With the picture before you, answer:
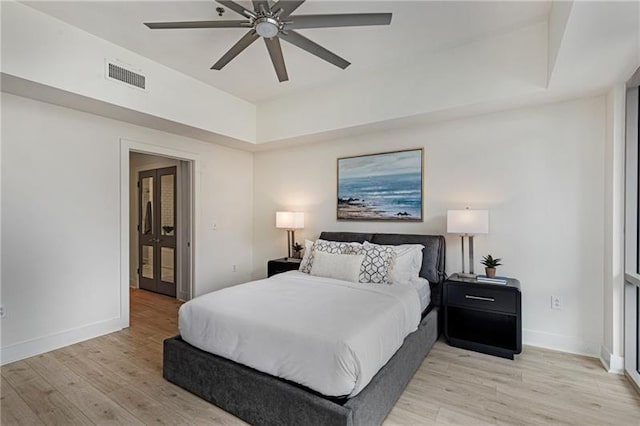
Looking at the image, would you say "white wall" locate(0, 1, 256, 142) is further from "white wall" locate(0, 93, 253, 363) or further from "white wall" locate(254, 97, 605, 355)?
"white wall" locate(254, 97, 605, 355)

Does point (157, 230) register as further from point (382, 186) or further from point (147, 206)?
point (382, 186)

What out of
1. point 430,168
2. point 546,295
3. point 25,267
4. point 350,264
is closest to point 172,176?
point 25,267

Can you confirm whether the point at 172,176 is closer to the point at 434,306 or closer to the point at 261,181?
the point at 261,181

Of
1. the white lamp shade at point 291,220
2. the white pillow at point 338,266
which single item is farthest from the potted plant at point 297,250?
the white pillow at point 338,266

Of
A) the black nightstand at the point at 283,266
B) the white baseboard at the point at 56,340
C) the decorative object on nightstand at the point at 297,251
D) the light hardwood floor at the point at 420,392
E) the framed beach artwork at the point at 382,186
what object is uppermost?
the framed beach artwork at the point at 382,186

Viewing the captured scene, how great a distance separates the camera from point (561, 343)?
10.1 feet

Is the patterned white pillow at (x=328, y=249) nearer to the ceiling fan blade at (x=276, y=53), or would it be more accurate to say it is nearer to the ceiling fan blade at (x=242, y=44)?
the ceiling fan blade at (x=276, y=53)

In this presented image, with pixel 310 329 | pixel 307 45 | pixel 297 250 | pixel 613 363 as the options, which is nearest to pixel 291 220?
pixel 297 250

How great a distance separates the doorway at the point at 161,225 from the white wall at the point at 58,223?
43.8 inches

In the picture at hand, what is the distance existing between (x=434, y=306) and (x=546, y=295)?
1080 millimetres

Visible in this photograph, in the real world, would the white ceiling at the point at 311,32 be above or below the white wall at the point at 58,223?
above

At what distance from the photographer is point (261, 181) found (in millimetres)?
5418

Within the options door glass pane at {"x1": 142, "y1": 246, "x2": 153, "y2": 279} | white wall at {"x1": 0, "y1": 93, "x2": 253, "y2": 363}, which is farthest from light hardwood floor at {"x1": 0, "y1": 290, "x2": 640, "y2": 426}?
door glass pane at {"x1": 142, "y1": 246, "x2": 153, "y2": 279}

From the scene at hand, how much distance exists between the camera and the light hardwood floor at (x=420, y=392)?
2.09 meters
